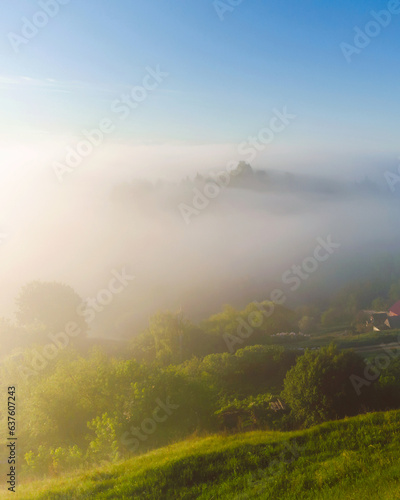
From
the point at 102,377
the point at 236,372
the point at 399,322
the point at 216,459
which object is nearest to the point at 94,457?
the point at 102,377

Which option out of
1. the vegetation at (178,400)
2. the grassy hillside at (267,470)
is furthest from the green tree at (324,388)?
the grassy hillside at (267,470)

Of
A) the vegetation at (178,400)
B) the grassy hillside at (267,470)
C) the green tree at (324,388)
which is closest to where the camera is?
the grassy hillside at (267,470)

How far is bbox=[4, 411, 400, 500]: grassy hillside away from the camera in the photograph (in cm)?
1183

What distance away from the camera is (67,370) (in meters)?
30.2

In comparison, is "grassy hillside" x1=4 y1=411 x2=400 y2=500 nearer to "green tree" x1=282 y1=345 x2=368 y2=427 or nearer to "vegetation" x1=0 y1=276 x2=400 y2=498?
"vegetation" x1=0 y1=276 x2=400 y2=498

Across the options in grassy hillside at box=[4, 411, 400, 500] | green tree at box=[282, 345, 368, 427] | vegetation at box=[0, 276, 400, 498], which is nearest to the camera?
grassy hillside at box=[4, 411, 400, 500]

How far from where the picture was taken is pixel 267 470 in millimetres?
13555

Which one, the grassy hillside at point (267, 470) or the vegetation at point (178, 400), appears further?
the vegetation at point (178, 400)

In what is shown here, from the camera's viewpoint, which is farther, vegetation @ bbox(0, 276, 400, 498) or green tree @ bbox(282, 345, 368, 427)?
vegetation @ bbox(0, 276, 400, 498)

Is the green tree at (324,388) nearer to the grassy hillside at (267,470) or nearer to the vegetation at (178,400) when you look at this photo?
the vegetation at (178,400)

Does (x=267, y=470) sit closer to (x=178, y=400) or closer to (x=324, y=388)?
(x=324, y=388)

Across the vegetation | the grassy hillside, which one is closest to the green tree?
the vegetation

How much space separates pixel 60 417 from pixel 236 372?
13628 millimetres

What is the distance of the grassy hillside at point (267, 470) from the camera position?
11.8 m
